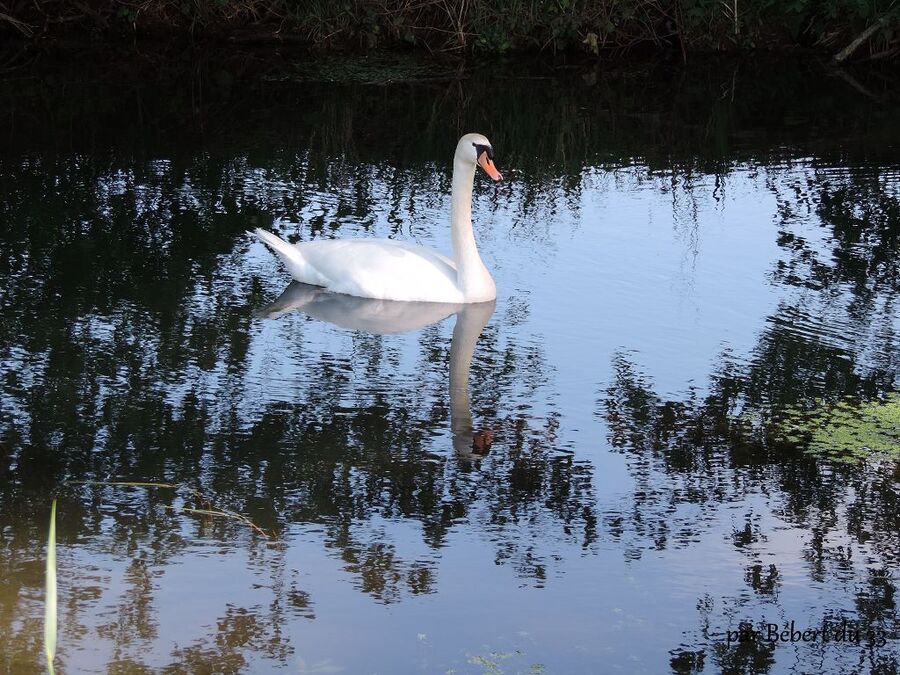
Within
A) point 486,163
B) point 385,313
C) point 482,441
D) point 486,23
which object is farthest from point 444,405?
point 486,23

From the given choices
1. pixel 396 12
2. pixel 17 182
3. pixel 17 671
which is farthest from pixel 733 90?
pixel 17 671

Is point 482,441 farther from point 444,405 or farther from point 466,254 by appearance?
point 466,254

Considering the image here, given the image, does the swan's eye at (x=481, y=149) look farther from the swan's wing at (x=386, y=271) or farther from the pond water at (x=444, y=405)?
the pond water at (x=444, y=405)

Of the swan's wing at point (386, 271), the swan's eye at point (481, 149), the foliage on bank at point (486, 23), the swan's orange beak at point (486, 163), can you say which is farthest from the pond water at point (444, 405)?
the foliage on bank at point (486, 23)

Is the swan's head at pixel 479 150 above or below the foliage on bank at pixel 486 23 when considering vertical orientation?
below

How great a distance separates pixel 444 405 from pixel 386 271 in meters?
1.80

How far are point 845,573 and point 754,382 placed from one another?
2017 millimetres

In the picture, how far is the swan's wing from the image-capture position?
8.10 metres

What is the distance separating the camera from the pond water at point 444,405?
4.46 metres

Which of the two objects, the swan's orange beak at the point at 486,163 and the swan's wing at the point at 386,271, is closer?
the swan's wing at the point at 386,271

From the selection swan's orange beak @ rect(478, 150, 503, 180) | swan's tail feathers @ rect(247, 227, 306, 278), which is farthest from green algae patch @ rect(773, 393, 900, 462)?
swan's tail feathers @ rect(247, 227, 306, 278)

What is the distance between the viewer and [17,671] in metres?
4.06

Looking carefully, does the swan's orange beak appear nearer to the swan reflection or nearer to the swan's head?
the swan's head

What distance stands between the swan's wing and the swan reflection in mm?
65
